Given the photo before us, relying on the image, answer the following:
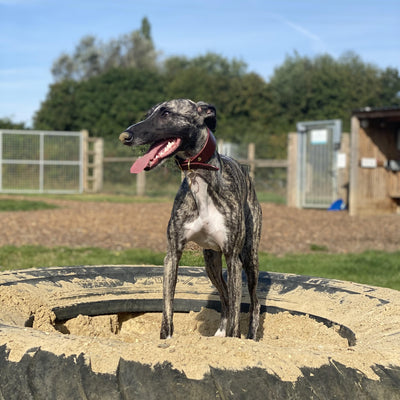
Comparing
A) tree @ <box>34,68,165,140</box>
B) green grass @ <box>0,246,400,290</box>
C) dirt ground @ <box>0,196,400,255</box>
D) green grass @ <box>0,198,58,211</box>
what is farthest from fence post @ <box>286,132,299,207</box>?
tree @ <box>34,68,165,140</box>

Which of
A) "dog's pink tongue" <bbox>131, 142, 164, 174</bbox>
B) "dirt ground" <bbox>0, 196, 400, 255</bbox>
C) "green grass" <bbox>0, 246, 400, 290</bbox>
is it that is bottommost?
"green grass" <bbox>0, 246, 400, 290</bbox>

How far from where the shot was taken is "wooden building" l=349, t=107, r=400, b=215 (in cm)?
1560

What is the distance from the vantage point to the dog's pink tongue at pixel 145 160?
2.46 metres

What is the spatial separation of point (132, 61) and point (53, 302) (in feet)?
204

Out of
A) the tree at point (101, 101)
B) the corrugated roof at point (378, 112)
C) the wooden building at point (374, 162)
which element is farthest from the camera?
the tree at point (101, 101)

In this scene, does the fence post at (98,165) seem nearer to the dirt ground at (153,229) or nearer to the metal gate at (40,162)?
the metal gate at (40,162)

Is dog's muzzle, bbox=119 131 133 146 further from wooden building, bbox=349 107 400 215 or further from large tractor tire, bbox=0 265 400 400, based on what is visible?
wooden building, bbox=349 107 400 215

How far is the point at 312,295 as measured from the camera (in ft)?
12.7

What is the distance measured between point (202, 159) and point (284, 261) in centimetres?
577

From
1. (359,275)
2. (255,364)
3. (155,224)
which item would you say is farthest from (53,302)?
(155,224)

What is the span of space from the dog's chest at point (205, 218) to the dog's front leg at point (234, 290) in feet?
0.37

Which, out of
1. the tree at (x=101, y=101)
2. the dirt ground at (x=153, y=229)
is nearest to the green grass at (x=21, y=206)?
the dirt ground at (x=153, y=229)

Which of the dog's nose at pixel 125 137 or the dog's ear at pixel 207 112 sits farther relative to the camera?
the dog's ear at pixel 207 112

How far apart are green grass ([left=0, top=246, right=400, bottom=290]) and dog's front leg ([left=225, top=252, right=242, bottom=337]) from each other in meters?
4.23
